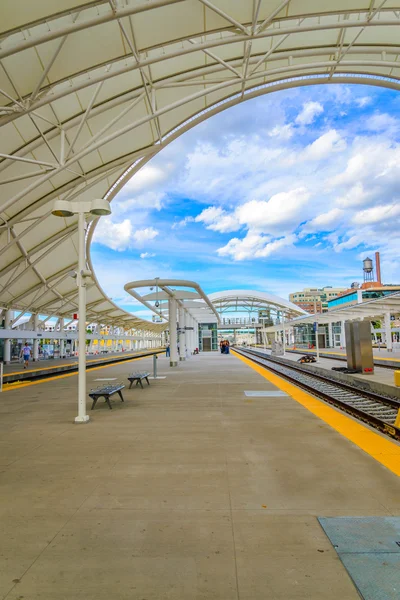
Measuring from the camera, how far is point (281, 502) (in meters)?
3.46

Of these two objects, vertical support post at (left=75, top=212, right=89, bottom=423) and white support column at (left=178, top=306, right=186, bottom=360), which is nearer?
vertical support post at (left=75, top=212, right=89, bottom=423)

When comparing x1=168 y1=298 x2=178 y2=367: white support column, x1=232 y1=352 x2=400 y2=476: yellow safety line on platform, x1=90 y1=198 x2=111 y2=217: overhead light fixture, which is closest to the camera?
x1=232 y1=352 x2=400 y2=476: yellow safety line on platform

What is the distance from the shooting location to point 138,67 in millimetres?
11008

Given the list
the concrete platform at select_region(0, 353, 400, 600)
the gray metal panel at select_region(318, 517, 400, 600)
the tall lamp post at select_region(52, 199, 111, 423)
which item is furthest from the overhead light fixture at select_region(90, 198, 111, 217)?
the gray metal panel at select_region(318, 517, 400, 600)

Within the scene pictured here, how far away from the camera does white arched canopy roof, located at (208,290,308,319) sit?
61.1 meters

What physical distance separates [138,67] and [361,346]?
14.3 meters

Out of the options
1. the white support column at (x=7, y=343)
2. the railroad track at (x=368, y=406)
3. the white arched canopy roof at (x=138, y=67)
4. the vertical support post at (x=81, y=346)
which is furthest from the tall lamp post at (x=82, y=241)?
the white support column at (x=7, y=343)

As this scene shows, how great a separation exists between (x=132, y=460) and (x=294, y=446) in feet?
7.45

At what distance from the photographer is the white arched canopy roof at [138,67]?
1059cm

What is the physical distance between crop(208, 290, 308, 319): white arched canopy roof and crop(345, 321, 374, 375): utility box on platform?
40146mm

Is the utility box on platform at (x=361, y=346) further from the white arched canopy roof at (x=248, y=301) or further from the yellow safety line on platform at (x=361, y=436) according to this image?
the white arched canopy roof at (x=248, y=301)

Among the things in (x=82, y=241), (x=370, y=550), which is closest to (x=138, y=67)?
(x=82, y=241)

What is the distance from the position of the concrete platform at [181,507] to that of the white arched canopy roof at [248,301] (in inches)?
2091

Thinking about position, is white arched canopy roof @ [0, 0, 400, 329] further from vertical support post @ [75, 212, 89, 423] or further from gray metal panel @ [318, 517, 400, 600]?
gray metal panel @ [318, 517, 400, 600]
